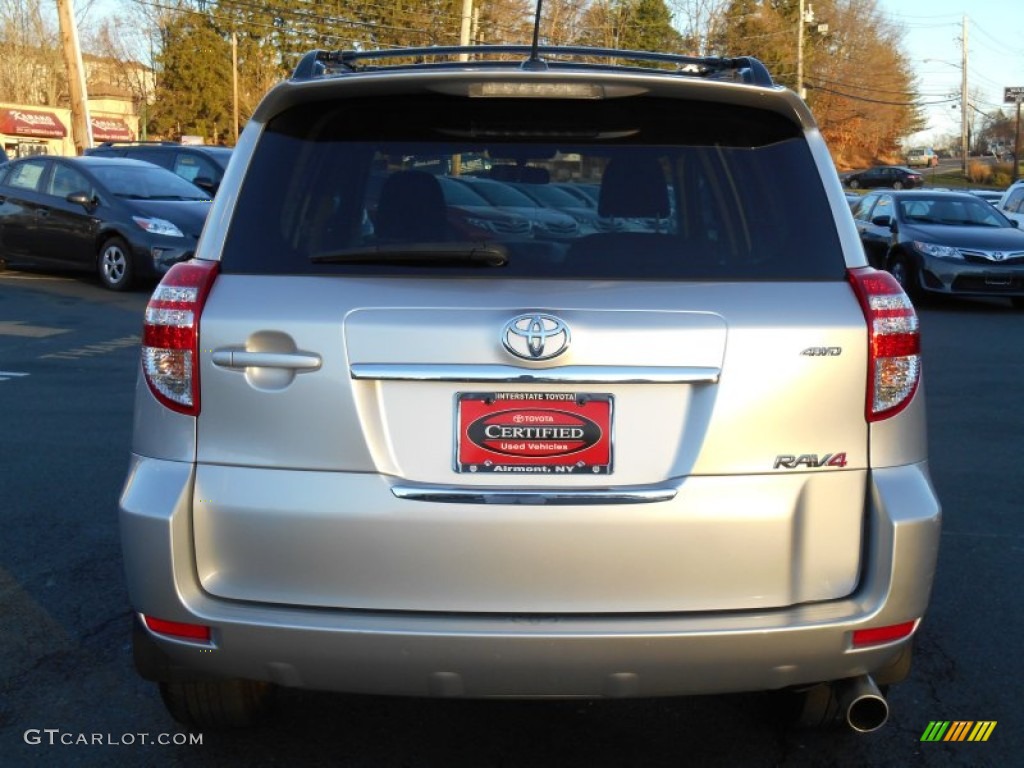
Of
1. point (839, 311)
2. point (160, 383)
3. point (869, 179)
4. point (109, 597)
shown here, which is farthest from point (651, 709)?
point (869, 179)

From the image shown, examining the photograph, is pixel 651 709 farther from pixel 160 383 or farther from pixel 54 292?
pixel 54 292

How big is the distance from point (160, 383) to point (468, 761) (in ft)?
4.65

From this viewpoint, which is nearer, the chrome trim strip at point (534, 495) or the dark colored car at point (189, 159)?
the chrome trim strip at point (534, 495)

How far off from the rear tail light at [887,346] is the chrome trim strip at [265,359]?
51.3 inches

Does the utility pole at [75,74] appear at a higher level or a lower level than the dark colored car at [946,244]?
higher

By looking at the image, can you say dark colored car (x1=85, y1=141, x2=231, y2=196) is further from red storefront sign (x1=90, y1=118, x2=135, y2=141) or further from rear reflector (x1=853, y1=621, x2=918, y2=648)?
red storefront sign (x1=90, y1=118, x2=135, y2=141)

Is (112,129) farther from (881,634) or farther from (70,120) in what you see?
(881,634)

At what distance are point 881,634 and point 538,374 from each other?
104cm

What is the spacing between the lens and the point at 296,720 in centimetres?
366

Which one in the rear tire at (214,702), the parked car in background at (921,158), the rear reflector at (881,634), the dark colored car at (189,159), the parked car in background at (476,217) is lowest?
the parked car in background at (921,158)

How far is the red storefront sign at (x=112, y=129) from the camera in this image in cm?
6481

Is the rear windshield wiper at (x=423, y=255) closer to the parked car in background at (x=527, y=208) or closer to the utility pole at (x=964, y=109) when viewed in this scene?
the parked car in background at (x=527, y=208)

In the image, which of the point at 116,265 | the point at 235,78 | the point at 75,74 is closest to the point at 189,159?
the point at 116,265

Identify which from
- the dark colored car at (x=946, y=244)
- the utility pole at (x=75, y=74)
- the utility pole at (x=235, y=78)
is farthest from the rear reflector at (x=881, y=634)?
the utility pole at (x=235, y=78)
